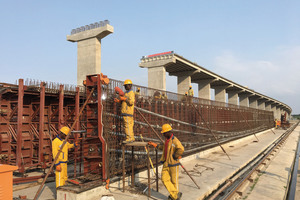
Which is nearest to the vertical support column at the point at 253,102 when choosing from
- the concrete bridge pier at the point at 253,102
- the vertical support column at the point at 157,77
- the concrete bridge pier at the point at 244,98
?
the concrete bridge pier at the point at 253,102

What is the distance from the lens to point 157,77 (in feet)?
104

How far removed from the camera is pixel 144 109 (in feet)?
29.3

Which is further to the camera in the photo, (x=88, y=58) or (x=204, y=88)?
(x=204, y=88)

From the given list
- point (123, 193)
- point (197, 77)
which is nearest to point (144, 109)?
point (123, 193)

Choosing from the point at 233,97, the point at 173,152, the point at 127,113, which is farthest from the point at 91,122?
the point at 233,97

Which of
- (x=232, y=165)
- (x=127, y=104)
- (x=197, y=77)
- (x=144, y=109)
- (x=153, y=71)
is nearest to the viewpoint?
(x=127, y=104)

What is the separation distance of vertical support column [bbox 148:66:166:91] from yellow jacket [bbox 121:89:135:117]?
79.4 ft

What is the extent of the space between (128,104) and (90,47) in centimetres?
1751

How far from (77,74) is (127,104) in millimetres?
17700

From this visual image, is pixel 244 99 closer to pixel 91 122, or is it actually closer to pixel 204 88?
pixel 204 88

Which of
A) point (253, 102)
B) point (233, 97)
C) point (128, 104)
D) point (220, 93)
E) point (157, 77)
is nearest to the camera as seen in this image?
point (128, 104)

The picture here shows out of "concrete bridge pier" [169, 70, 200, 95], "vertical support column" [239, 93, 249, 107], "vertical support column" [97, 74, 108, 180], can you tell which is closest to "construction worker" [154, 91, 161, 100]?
"vertical support column" [97, 74, 108, 180]

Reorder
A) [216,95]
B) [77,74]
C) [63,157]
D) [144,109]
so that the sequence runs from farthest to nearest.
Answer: [216,95], [77,74], [144,109], [63,157]

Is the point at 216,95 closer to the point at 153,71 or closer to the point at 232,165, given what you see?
the point at 153,71
